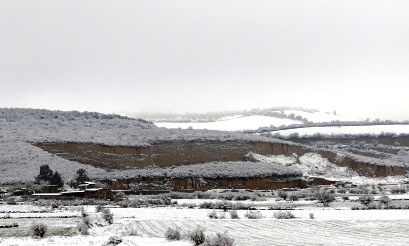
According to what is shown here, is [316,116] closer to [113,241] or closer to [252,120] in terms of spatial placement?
[252,120]

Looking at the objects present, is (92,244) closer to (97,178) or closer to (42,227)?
(42,227)

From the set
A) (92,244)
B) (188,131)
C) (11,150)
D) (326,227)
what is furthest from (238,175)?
(92,244)

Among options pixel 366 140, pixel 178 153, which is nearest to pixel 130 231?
pixel 178 153

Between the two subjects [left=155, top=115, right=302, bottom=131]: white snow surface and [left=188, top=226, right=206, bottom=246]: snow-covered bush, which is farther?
[left=155, top=115, right=302, bottom=131]: white snow surface

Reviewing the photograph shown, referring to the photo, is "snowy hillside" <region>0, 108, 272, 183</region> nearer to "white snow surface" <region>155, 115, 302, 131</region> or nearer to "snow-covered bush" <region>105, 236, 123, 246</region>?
"white snow surface" <region>155, 115, 302, 131</region>

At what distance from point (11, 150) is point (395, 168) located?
5341cm

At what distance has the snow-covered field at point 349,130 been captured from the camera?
411 ft

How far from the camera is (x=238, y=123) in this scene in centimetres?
14400

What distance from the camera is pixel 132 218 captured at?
40656 millimetres

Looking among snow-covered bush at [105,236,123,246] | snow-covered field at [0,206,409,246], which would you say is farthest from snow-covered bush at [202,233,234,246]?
snow-covered bush at [105,236,123,246]

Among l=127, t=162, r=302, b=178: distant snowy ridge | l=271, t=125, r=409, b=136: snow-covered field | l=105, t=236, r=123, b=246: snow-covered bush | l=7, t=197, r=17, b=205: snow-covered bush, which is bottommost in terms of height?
l=7, t=197, r=17, b=205: snow-covered bush

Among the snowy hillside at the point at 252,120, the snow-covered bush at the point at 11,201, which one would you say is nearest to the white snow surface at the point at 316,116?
the snowy hillside at the point at 252,120

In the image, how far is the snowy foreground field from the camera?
94.2 feet

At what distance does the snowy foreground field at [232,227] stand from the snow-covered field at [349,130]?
79.6 metres
